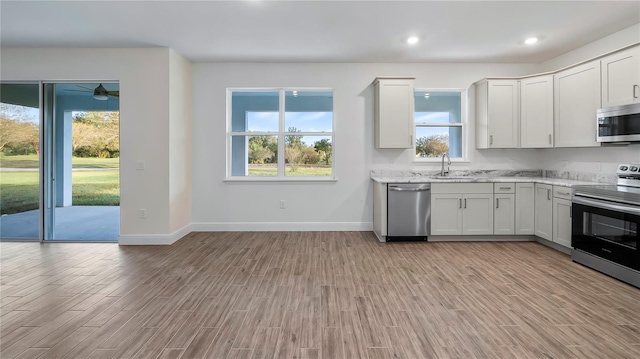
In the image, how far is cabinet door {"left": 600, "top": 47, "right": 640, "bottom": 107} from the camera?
3.35 m

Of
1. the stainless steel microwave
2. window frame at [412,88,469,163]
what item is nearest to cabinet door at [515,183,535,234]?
window frame at [412,88,469,163]

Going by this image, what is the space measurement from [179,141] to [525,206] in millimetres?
5168

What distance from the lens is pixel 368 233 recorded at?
17.0ft

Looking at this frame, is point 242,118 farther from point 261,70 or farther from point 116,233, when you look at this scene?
point 116,233

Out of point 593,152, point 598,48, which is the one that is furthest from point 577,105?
point 598,48

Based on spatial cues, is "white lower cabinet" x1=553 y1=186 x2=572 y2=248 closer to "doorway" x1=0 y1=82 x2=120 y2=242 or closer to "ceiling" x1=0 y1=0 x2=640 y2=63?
"ceiling" x1=0 y1=0 x2=640 y2=63

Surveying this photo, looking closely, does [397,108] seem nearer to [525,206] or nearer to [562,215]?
[525,206]

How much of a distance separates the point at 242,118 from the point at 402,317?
4.18 meters

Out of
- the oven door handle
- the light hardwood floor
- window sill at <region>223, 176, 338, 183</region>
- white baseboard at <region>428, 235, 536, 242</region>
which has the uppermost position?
window sill at <region>223, 176, 338, 183</region>

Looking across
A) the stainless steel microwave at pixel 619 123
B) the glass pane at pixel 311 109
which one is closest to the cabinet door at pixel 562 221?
the stainless steel microwave at pixel 619 123

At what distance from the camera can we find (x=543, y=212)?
4.40 meters

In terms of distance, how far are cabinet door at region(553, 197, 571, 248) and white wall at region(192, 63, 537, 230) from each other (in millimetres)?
1326

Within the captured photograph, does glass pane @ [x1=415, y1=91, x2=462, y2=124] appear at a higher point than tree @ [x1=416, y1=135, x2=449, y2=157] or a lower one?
higher

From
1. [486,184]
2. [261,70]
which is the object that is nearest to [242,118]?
[261,70]
